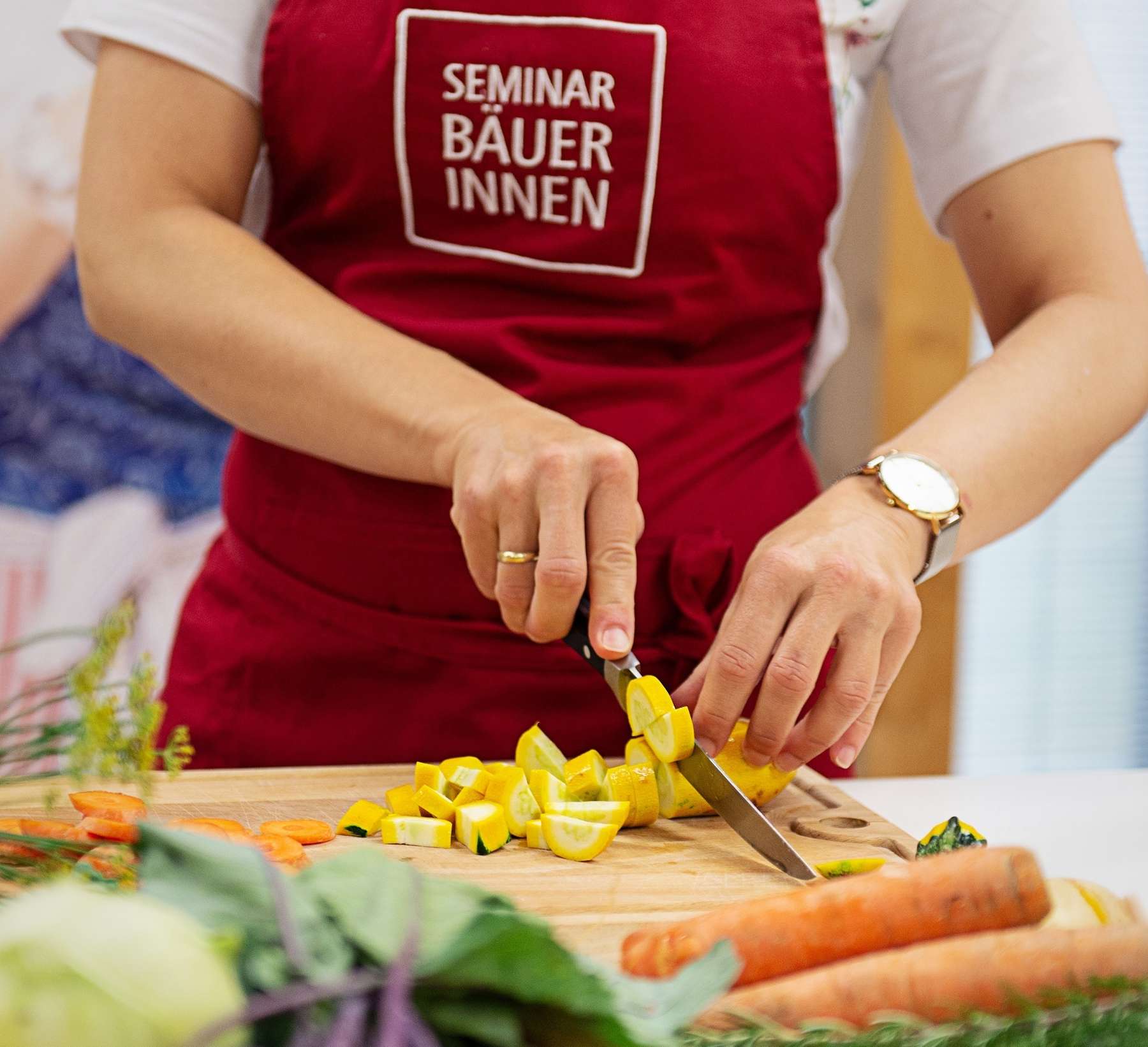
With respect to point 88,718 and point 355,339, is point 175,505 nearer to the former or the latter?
point 355,339

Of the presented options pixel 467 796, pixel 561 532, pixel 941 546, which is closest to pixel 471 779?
pixel 467 796

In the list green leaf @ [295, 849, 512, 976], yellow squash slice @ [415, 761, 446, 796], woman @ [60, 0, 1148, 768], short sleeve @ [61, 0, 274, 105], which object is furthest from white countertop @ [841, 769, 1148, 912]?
short sleeve @ [61, 0, 274, 105]

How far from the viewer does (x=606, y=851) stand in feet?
3.60

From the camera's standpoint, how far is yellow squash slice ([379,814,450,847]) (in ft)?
3.56

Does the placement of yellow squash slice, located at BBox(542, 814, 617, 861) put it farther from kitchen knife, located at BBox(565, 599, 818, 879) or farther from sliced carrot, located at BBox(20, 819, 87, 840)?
sliced carrot, located at BBox(20, 819, 87, 840)

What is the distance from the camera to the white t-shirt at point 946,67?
1300 mm

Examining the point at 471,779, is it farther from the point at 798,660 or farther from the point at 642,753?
the point at 798,660

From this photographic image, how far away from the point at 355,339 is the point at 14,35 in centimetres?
136

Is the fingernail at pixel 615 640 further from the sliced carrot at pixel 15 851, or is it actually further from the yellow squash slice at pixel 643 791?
the sliced carrot at pixel 15 851

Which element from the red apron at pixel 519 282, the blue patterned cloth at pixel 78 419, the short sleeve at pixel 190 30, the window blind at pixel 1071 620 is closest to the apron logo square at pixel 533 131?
the red apron at pixel 519 282

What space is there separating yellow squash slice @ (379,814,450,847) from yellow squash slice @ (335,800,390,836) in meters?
0.02

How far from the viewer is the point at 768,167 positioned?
135 cm

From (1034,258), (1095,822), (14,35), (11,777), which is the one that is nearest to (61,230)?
(14,35)

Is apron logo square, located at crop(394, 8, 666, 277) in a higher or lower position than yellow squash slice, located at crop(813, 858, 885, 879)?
higher
